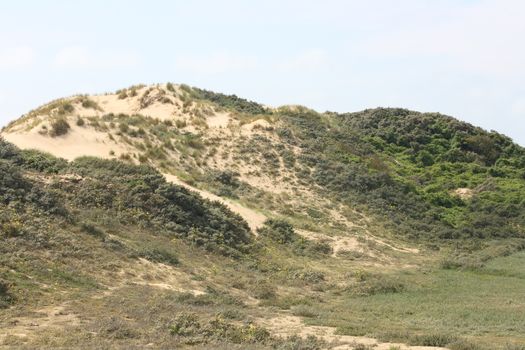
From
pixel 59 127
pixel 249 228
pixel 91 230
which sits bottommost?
pixel 91 230

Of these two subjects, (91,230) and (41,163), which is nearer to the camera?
(91,230)

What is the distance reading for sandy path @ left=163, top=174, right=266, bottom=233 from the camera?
32938 millimetres

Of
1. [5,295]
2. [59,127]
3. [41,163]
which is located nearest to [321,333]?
[5,295]

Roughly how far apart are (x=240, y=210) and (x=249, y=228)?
9.17 feet

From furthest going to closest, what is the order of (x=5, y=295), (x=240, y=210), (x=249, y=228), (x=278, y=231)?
(x=240, y=210)
(x=278, y=231)
(x=249, y=228)
(x=5, y=295)

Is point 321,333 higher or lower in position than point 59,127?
lower

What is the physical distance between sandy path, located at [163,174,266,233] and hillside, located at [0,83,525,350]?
0.25 metres

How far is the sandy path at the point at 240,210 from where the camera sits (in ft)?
108

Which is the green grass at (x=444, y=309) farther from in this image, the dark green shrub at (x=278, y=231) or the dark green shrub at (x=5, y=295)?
the dark green shrub at (x=5, y=295)

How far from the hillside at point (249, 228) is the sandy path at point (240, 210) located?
Result: 25cm

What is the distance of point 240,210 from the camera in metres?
34.2

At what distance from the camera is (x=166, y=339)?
1383 cm

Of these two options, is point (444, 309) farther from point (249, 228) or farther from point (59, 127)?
point (59, 127)

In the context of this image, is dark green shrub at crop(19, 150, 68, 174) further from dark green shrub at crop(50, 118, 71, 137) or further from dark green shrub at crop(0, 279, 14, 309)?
dark green shrub at crop(0, 279, 14, 309)
